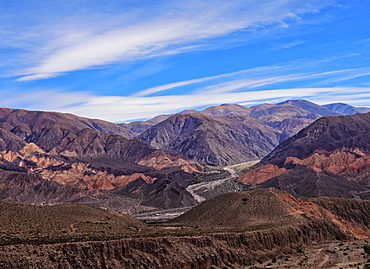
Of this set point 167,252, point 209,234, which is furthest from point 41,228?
point 209,234

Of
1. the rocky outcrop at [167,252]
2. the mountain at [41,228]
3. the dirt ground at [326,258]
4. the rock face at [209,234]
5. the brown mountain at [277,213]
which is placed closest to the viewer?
the rocky outcrop at [167,252]

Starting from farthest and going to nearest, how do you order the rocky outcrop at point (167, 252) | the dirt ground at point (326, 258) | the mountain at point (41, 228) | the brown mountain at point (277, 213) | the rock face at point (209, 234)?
the brown mountain at point (277, 213) → the dirt ground at point (326, 258) → the mountain at point (41, 228) → the rock face at point (209, 234) → the rocky outcrop at point (167, 252)

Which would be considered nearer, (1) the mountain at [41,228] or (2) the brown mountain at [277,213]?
(1) the mountain at [41,228]

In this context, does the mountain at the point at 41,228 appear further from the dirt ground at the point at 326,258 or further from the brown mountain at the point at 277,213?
the brown mountain at the point at 277,213

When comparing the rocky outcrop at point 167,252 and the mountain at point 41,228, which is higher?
the mountain at point 41,228

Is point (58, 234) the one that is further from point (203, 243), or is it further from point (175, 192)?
point (175, 192)

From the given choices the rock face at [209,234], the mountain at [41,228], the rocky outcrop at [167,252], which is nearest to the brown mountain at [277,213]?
the rock face at [209,234]

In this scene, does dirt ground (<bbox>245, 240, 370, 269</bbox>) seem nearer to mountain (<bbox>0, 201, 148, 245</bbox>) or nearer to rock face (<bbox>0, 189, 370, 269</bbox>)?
rock face (<bbox>0, 189, 370, 269</bbox>)

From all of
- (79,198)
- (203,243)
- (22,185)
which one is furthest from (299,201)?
(22,185)
